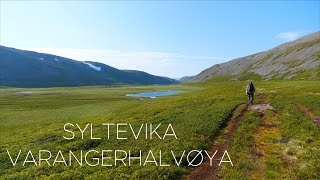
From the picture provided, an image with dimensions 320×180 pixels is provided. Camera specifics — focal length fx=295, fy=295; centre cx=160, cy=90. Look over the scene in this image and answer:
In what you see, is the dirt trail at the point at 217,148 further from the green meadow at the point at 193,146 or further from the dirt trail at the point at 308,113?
the dirt trail at the point at 308,113

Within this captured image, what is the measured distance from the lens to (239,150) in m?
28.0

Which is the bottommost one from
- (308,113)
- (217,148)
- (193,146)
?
(217,148)

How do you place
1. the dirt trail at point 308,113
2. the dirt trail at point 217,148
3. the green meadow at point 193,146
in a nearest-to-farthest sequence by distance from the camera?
the dirt trail at point 217,148, the green meadow at point 193,146, the dirt trail at point 308,113

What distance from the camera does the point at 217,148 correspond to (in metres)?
29.4

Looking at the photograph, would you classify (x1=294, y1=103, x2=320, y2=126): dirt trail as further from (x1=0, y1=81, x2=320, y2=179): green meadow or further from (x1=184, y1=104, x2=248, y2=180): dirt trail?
(x1=184, y1=104, x2=248, y2=180): dirt trail

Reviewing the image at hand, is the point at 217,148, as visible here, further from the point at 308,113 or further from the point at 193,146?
the point at 308,113

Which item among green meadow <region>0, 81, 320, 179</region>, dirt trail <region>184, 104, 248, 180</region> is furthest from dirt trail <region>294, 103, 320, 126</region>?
dirt trail <region>184, 104, 248, 180</region>

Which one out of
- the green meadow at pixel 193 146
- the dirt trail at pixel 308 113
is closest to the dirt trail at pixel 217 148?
the green meadow at pixel 193 146

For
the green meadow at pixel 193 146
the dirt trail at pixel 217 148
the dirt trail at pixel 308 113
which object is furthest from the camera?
the dirt trail at pixel 308 113

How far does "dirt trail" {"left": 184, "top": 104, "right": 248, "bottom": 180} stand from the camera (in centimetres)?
2302

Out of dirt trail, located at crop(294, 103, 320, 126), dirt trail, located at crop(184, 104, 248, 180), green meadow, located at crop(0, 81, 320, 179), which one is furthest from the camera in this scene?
dirt trail, located at crop(294, 103, 320, 126)

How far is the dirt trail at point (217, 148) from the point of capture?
75.5 ft

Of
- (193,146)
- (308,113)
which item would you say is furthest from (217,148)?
(308,113)

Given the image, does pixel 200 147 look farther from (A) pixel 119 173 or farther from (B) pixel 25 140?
(B) pixel 25 140
